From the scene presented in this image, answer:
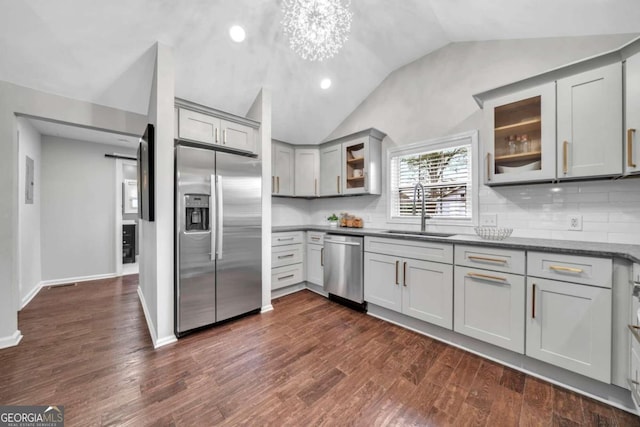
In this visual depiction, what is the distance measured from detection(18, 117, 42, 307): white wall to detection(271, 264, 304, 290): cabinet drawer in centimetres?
302

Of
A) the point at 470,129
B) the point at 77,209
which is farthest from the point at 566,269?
the point at 77,209

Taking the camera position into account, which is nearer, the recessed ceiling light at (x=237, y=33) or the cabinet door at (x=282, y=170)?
the recessed ceiling light at (x=237, y=33)

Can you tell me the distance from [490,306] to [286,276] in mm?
2473

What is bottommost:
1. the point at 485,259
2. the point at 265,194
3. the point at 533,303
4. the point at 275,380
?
the point at 275,380

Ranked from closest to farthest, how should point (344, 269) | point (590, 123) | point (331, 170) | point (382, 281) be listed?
point (590, 123), point (382, 281), point (344, 269), point (331, 170)

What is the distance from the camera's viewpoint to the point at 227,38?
2520 millimetres

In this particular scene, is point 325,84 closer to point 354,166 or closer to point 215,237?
point 354,166

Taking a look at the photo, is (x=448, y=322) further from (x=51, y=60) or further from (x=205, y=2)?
(x=51, y=60)

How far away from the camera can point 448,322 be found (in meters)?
2.21

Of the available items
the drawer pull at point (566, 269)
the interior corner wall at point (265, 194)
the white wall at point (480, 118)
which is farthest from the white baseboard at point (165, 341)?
the drawer pull at point (566, 269)

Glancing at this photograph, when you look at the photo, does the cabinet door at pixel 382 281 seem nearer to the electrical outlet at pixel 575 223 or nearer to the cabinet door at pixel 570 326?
the cabinet door at pixel 570 326

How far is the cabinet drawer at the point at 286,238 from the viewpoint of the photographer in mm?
3426

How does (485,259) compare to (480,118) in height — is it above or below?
below

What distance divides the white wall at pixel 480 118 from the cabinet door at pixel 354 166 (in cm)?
30
